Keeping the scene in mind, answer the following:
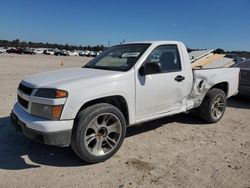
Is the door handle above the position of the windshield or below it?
below

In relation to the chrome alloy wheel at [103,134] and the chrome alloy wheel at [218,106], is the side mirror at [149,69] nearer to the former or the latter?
the chrome alloy wheel at [103,134]

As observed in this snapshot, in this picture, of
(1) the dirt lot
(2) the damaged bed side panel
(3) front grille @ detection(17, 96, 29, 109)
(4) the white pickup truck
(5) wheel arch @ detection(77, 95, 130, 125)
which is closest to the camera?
(1) the dirt lot

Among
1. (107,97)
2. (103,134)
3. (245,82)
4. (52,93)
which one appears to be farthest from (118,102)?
(245,82)

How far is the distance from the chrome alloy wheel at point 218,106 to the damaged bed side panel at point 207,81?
1.13ft

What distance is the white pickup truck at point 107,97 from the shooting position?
349cm

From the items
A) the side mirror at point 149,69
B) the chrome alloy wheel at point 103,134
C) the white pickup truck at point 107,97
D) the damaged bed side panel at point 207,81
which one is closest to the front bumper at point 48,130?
the white pickup truck at point 107,97

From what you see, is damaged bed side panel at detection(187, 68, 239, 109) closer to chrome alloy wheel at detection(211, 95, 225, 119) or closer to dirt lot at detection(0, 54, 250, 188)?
chrome alloy wheel at detection(211, 95, 225, 119)

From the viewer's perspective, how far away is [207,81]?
5.67 meters

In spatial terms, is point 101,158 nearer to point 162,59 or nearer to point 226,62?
point 162,59

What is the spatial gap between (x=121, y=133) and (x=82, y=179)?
0.99 m

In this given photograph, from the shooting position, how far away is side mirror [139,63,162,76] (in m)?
4.28

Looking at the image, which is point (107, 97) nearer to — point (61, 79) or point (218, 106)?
point (61, 79)

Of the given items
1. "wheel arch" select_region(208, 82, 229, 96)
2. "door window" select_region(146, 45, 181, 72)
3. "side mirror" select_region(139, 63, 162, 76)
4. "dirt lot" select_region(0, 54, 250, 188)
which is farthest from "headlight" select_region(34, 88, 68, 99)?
"wheel arch" select_region(208, 82, 229, 96)

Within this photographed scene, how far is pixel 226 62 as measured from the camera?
25.7 ft
